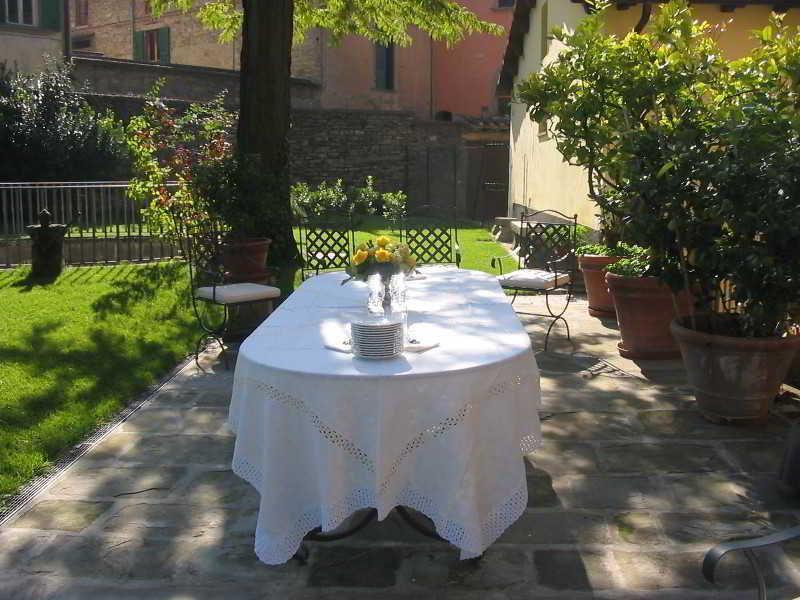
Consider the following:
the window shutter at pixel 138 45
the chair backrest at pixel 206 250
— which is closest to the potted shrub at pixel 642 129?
the chair backrest at pixel 206 250

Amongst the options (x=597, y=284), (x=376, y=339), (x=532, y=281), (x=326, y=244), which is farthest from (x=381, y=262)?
(x=326, y=244)

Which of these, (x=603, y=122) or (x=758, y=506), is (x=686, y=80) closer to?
(x=603, y=122)

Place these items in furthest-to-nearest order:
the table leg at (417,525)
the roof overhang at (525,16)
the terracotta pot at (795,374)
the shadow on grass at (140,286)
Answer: the roof overhang at (525,16) < the shadow on grass at (140,286) < the terracotta pot at (795,374) < the table leg at (417,525)

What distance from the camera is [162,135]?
34.3 feet

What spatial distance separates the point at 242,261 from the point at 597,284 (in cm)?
337

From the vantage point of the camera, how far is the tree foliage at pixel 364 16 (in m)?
12.8

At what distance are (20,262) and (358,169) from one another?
41.1ft

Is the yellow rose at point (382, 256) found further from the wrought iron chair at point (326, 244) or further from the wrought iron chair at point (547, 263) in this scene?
the wrought iron chair at point (326, 244)

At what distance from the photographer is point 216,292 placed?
20.9 feet

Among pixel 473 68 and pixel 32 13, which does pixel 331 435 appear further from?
pixel 473 68

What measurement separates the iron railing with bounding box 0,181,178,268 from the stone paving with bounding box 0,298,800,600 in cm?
637

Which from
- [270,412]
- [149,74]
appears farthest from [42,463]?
[149,74]

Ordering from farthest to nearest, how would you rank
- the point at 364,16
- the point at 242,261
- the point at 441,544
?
1. the point at 364,16
2. the point at 242,261
3. the point at 441,544

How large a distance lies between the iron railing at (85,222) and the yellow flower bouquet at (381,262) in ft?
23.8
